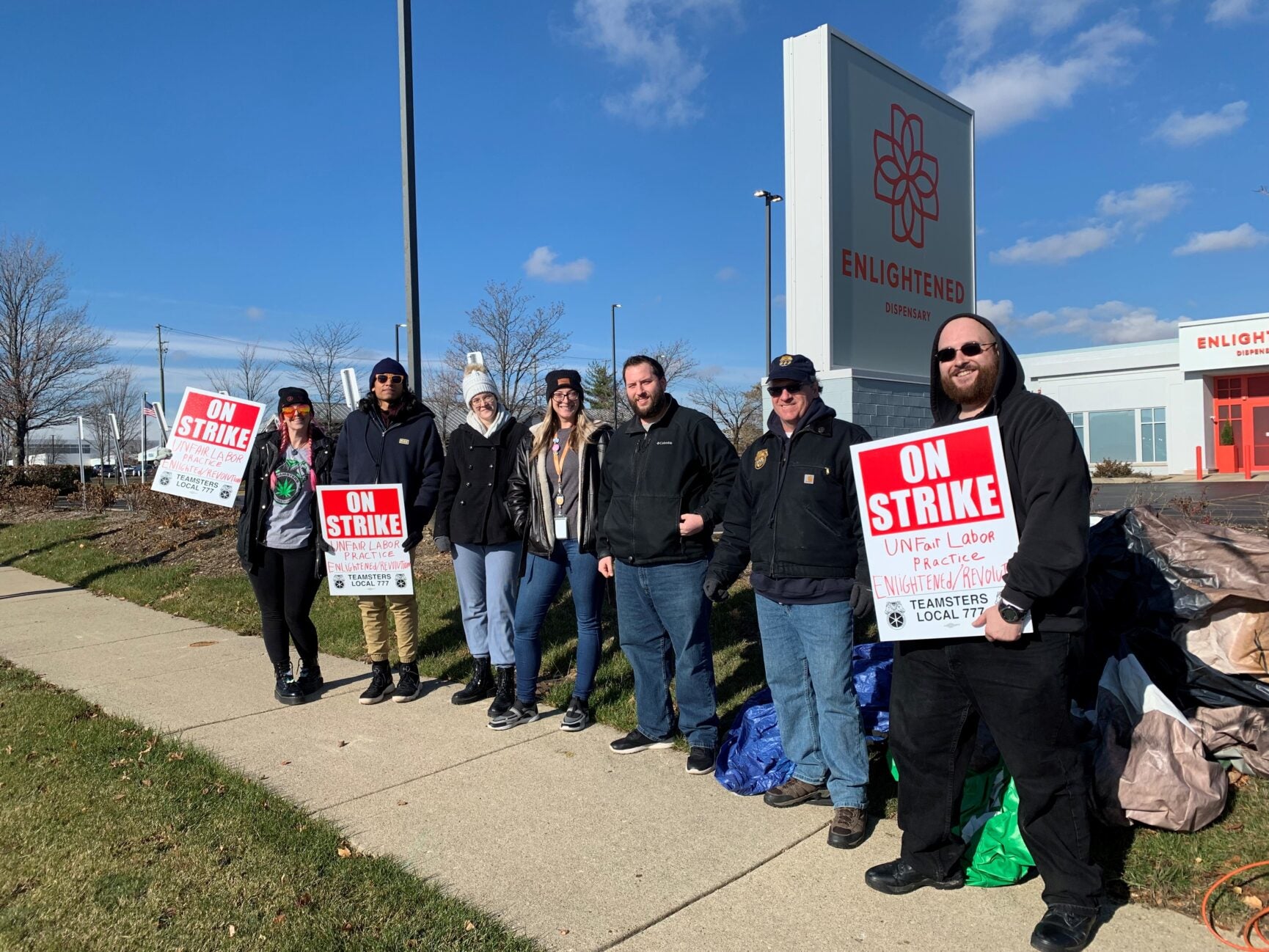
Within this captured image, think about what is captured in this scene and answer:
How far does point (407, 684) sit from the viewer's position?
5.77 meters

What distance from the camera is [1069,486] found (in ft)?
8.96

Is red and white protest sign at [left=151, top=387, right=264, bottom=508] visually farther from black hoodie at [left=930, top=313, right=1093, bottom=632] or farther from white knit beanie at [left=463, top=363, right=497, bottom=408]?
black hoodie at [left=930, top=313, right=1093, bottom=632]

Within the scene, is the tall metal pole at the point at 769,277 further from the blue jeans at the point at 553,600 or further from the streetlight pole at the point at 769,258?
the blue jeans at the point at 553,600

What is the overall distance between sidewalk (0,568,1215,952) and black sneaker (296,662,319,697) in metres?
0.12

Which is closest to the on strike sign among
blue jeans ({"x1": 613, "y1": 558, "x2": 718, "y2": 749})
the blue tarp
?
the blue tarp

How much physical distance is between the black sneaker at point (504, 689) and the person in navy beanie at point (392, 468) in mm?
812

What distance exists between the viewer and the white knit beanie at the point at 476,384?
5520mm

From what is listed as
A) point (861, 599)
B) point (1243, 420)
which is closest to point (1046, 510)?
point (861, 599)

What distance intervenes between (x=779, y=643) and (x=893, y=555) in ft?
2.90

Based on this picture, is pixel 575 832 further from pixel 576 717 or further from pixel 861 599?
pixel 861 599

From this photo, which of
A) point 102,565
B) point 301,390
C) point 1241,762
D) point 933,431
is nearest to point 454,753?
point 301,390

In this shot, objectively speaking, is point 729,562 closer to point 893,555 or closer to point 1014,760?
point 893,555

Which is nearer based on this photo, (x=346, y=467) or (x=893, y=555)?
(x=893, y=555)

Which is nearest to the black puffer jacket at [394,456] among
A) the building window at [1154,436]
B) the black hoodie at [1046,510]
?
the black hoodie at [1046,510]
